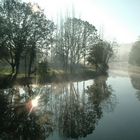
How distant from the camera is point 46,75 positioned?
62.3 metres

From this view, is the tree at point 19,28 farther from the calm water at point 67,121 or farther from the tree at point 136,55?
the tree at point 136,55

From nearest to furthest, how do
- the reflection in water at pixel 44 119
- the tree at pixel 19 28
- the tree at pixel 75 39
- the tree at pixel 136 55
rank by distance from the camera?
the reflection in water at pixel 44 119
the tree at pixel 19 28
the tree at pixel 75 39
the tree at pixel 136 55

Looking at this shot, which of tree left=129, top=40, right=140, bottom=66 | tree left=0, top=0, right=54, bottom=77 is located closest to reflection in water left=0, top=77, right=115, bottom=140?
tree left=0, top=0, right=54, bottom=77

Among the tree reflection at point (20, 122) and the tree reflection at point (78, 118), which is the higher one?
the tree reflection at point (20, 122)

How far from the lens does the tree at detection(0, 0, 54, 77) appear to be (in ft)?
189

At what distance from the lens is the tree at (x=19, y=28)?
189ft

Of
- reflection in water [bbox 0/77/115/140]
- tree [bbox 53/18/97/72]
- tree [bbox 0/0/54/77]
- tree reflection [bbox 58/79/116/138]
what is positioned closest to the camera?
reflection in water [bbox 0/77/115/140]

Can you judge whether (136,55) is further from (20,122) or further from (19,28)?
(20,122)

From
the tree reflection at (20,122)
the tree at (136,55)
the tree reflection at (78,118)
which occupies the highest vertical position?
the tree at (136,55)

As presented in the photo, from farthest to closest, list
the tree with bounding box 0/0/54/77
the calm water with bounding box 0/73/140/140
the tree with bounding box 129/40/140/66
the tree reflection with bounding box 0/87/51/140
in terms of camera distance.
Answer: the tree with bounding box 129/40/140/66 → the tree with bounding box 0/0/54/77 → the calm water with bounding box 0/73/140/140 → the tree reflection with bounding box 0/87/51/140

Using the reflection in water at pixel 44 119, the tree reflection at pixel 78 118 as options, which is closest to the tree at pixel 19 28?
the reflection in water at pixel 44 119

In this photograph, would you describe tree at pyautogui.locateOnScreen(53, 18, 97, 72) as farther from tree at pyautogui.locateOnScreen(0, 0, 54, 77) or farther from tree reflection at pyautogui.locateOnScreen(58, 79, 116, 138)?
tree reflection at pyautogui.locateOnScreen(58, 79, 116, 138)

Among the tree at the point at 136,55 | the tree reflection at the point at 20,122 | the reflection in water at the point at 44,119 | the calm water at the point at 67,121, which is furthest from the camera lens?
the tree at the point at 136,55

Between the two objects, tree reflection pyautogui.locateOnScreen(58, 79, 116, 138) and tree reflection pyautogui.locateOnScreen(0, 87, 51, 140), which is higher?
tree reflection pyautogui.locateOnScreen(0, 87, 51, 140)
